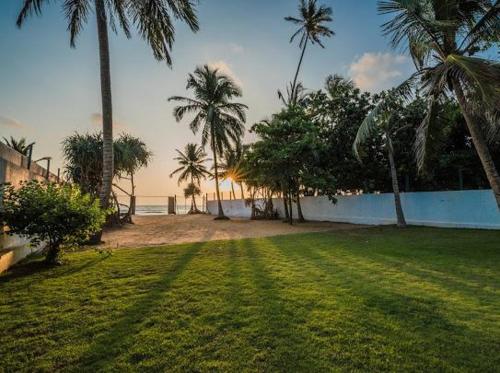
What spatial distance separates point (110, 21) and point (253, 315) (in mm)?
9236

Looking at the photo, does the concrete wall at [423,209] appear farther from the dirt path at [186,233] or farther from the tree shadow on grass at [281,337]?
the tree shadow on grass at [281,337]

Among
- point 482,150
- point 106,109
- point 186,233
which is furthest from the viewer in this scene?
point 186,233

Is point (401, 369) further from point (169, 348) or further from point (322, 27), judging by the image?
point (322, 27)

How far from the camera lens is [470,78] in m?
5.54

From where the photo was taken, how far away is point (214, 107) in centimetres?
1961

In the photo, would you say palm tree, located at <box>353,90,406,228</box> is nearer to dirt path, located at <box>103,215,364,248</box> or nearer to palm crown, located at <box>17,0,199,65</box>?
dirt path, located at <box>103,215,364,248</box>

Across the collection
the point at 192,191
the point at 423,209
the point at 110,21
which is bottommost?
the point at 423,209

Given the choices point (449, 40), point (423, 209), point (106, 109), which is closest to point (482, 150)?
point (449, 40)

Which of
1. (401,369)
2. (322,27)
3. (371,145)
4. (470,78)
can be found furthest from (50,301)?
(322,27)

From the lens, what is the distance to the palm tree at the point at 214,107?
19606mm

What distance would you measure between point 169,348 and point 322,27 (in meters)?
20.9

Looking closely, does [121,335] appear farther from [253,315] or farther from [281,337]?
[281,337]

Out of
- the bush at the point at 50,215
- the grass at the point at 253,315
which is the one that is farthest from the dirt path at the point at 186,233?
the grass at the point at 253,315

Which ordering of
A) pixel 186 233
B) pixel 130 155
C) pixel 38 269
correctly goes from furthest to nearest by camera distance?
pixel 130 155
pixel 186 233
pixel 38 269
